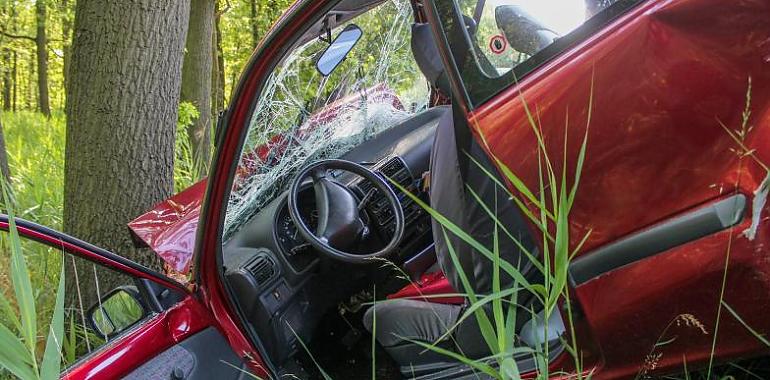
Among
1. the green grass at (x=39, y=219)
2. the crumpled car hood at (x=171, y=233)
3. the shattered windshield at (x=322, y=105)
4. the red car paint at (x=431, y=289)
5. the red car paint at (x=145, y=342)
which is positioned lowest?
the green grass at (x=39, y=219)

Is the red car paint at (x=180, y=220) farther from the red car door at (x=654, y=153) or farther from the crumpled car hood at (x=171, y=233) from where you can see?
the red car door at (x=654, y=153)

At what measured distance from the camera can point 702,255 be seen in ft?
4.84

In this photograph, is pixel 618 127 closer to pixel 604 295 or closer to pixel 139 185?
pixel 604 295

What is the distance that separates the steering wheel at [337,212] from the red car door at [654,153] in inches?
36.4

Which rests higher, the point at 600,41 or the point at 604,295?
the point at 600,41

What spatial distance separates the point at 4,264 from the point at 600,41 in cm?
314

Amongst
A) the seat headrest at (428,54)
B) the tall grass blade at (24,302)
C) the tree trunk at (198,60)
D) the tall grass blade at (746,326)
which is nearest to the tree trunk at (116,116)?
the seat headrest at (428,54)

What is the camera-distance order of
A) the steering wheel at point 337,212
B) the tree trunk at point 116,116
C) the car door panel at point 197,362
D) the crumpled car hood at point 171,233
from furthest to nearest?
the tree trunk at point 116,116
the crumpled car hood at point 171,233
the steering wheel at point 337,212
the car door panel at point 197,362

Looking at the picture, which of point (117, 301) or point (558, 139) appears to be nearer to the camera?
point (558, 139)

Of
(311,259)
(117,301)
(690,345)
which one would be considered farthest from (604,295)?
(117,301)

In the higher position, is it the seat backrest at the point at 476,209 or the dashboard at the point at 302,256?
the seat backrest at the point at 476,209

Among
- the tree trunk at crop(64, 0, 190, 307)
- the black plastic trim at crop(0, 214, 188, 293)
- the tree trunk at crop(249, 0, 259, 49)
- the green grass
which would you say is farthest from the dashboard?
Answer: the tree trunk at crop(249, 0, 259, 49)

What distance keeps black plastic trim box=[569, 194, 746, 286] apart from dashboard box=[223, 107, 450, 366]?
45.1 inches

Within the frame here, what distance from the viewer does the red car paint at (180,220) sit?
2504mm
